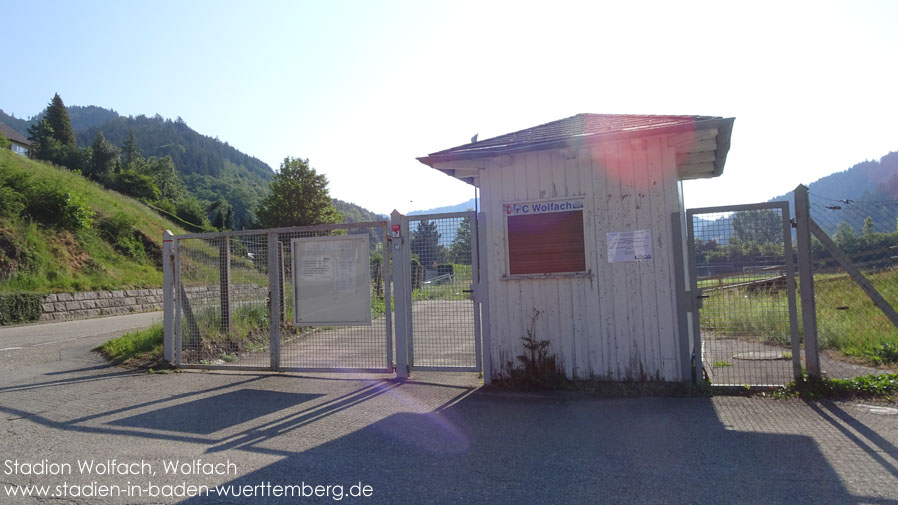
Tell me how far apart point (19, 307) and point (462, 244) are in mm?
17416

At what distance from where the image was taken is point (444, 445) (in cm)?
455

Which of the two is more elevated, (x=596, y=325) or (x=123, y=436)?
(x=596, y=325)

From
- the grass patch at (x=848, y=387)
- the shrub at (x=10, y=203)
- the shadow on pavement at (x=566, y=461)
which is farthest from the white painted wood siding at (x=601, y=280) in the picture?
the shrub at (x=10, y=203)

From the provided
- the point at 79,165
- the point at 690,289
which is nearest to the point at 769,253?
the point at 690,289

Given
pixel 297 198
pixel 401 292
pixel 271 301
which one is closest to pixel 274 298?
pixel 271 301

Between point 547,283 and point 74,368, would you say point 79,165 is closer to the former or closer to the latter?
point 74,368

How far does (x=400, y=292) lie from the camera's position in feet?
23.8

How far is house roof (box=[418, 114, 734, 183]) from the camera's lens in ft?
19.8

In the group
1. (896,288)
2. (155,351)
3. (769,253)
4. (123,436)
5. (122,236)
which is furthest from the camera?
(122,236)

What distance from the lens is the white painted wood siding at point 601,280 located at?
6367 millimetres

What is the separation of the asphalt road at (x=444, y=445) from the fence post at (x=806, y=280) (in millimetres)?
585

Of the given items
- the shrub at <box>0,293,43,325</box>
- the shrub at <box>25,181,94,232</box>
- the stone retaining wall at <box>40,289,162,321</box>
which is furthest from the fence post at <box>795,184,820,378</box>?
the shrub at <box>25,181,94,232</box>

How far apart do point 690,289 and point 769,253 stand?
3.04 feet

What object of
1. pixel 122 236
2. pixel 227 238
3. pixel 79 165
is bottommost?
pixel 227 238
